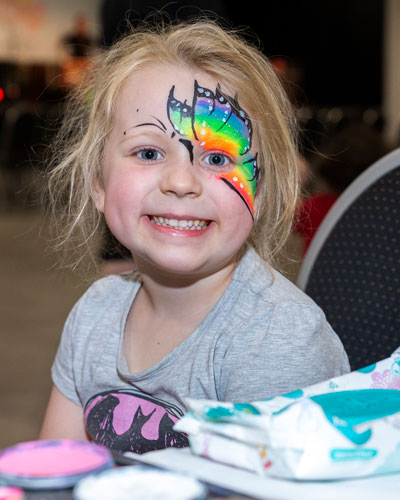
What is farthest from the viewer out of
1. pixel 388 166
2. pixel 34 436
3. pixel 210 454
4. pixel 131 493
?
pixel 34 436

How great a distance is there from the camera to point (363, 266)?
123 cm

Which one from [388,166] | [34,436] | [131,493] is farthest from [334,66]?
[131,493]

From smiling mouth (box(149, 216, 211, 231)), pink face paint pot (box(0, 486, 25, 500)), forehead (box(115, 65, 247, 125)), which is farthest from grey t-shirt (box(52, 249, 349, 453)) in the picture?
pink face paint pot (box(0, 486, 25, 500))

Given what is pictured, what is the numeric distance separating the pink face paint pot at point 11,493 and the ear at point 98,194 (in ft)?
2.45

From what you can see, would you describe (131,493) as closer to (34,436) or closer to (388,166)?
(388,166)

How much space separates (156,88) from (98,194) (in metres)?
0.23

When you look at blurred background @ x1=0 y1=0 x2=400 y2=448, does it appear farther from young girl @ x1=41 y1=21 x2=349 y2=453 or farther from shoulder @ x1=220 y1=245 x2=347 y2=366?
shoulder @ x1=220 y1=245 x2=347 y2=366

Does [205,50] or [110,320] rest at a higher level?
[205,50]

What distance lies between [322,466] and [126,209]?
58 cm

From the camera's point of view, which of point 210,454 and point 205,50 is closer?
point 210,454

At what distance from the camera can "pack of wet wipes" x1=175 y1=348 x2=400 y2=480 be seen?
0.59 m

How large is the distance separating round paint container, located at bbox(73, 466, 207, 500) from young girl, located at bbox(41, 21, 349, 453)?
478 millimetres

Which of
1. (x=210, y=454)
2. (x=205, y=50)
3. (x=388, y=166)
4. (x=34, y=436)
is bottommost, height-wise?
(x=34, y=436)

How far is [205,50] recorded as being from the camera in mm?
1146
